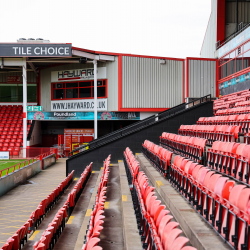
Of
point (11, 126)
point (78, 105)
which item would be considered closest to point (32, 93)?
point (11, 126)

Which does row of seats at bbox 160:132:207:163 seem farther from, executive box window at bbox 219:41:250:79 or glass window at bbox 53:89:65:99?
glass window at bbox 53:89:65:99

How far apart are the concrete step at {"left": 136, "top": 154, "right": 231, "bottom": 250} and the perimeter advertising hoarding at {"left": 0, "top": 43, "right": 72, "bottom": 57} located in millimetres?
12415

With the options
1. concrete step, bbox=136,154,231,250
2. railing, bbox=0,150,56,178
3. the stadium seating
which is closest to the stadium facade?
the stadium seating

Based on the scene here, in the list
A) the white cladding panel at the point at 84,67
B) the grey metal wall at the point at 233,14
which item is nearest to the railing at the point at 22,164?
the white cladding panel at the point at 84,67

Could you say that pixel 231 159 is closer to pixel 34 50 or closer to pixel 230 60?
pixel 230 60

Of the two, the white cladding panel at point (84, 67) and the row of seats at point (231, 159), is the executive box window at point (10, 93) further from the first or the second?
the row of seats at point (231, 159)

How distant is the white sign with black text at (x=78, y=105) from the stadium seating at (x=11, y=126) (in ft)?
8.32

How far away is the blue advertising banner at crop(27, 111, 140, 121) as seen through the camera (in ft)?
55.4

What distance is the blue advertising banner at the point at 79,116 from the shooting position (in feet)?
55.4

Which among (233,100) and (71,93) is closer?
(233,100)

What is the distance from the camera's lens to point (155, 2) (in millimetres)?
25281

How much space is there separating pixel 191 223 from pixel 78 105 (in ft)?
50.5

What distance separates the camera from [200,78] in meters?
16.5

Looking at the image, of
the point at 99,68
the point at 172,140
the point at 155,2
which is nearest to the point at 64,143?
the point at 99,68
